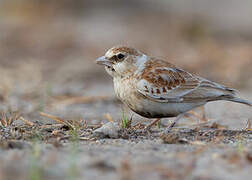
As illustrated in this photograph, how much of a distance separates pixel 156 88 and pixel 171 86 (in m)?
0.22

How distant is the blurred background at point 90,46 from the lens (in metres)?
8.38

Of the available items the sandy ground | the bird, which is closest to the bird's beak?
the bird

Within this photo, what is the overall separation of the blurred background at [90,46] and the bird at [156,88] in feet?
4.94

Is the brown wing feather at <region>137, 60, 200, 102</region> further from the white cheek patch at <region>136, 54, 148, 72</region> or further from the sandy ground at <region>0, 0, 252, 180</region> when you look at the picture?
the sandy ground at <region>0, 0, 252, 180</region>

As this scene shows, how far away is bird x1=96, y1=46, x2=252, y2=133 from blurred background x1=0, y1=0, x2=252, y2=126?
59.2 inches

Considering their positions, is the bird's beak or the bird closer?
the bird

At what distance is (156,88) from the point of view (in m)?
5.57

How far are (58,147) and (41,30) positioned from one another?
1043cm

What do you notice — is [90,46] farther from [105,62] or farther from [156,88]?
[156,88]

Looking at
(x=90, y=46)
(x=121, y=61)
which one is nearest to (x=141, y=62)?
(x=121, y=61)

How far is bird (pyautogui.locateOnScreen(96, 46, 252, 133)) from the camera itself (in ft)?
17.9

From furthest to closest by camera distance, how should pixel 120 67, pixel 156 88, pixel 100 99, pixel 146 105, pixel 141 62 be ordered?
1. pixel 100 99
2. pixel 141 62
3. pixel 120 67
4. pixel 156 88
5. pixel 146 105

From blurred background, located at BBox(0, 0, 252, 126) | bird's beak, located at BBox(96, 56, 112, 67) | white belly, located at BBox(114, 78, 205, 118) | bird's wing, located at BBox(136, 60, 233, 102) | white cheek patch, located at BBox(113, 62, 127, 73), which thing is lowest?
white belly, located at BBox(114, 78, 205, 118)

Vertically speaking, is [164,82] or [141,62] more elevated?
[141,62]
